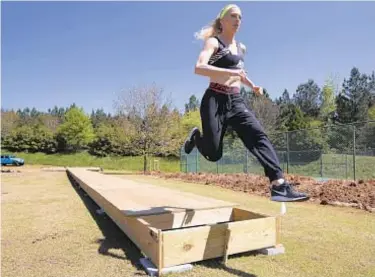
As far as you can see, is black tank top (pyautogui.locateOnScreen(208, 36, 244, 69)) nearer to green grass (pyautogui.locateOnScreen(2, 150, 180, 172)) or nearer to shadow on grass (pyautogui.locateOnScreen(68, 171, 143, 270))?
shadow on grass (pyautogui.locateOnScreen(68, 171, 143, 270))

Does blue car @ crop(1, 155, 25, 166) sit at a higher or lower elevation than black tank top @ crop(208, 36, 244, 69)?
lower

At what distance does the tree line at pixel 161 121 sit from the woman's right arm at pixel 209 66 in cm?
2191

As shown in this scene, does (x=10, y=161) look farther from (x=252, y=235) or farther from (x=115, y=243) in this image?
(x=252, y=235)

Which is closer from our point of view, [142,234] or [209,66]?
[209,66]

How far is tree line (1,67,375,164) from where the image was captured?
25750mm

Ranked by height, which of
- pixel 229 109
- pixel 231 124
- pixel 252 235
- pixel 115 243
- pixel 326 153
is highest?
pixel 229 109

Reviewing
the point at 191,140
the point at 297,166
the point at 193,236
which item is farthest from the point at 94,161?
the point at 193,236

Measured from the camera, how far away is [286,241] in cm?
373

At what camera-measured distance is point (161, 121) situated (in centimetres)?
2547

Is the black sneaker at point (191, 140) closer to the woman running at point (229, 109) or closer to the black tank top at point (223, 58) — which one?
the woman running at point (229, 109)

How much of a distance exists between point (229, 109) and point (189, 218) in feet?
4.53

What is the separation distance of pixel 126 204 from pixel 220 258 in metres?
1.42

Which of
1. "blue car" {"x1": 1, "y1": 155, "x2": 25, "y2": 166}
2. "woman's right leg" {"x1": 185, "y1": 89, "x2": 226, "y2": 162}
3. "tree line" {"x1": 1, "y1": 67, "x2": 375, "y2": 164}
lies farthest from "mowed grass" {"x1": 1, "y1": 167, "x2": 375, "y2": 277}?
"blue car" {"x1": 1, "y1": 155, "x2": 25, "y2": 166}

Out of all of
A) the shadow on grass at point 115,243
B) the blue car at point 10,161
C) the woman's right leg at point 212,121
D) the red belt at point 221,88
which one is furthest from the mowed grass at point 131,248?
the blue car at point 10,161
